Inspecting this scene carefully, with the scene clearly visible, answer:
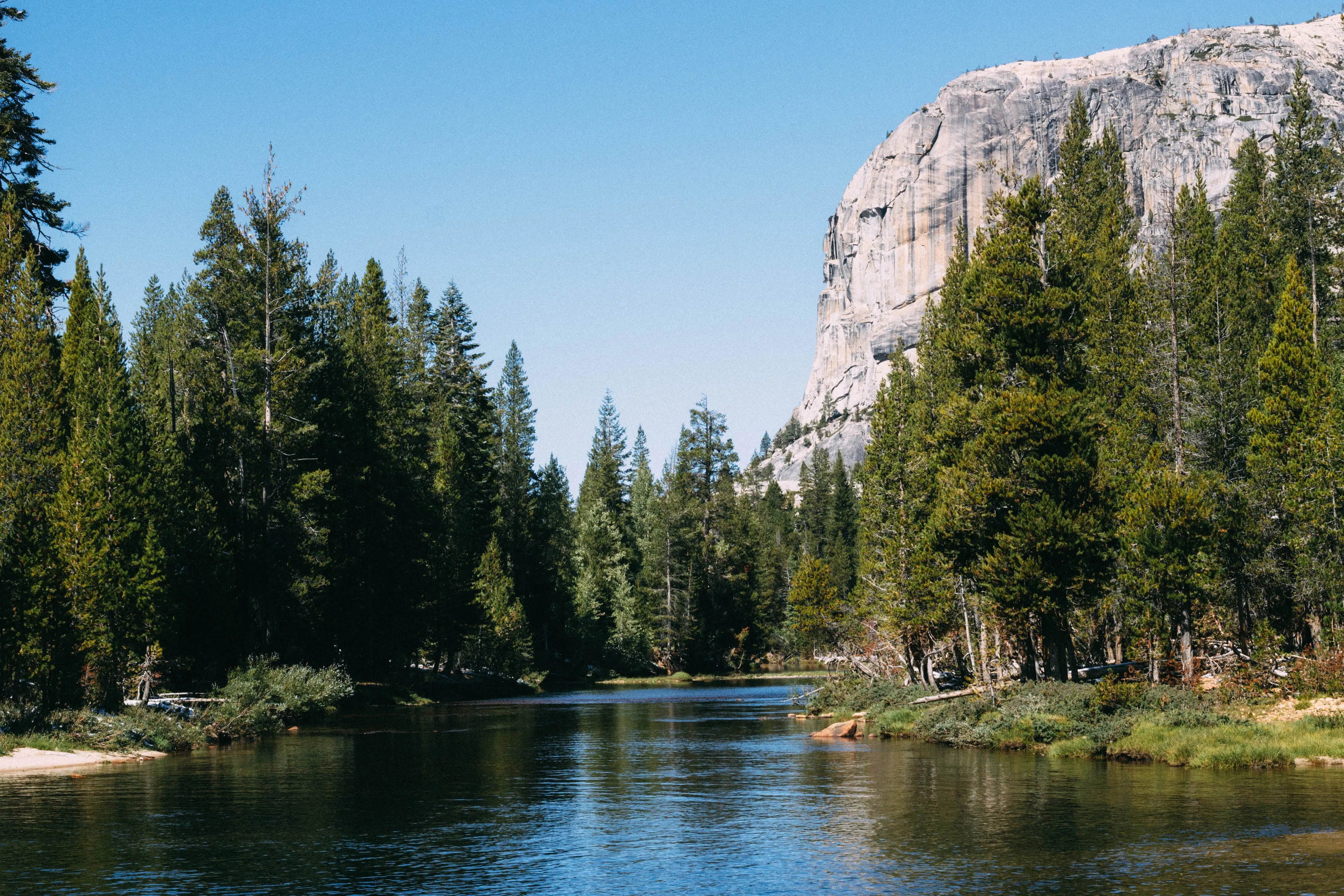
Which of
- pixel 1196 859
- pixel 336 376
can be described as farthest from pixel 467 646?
pixel 1196 859

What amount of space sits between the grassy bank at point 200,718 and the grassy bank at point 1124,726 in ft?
83.6

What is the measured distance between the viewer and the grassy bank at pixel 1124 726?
30.7m

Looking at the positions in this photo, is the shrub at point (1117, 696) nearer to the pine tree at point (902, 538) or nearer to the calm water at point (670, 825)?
the calm water at point (670, 825)

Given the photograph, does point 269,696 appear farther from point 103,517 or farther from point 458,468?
point 458,468

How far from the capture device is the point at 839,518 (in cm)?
13862

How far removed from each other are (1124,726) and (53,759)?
107 feet

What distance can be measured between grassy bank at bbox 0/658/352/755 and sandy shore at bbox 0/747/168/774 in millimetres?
239

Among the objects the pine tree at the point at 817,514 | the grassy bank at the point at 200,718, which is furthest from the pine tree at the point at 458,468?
the pine tree at the point at 817,514

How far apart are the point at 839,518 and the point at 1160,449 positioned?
100012 millimetres

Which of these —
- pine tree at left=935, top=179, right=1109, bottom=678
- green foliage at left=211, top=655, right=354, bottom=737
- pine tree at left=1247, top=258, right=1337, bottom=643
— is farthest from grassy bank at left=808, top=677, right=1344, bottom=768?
green foliage at left=211, top=655, right=354, bottom=737

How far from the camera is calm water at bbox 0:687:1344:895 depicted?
60.4 ft

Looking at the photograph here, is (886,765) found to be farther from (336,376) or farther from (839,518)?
(839,518)

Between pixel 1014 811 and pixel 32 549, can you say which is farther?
pixel 32 549

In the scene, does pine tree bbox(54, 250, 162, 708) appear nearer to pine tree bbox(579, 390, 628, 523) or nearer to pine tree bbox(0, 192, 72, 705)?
pine tree bbox(0, 192, 72, 705)
